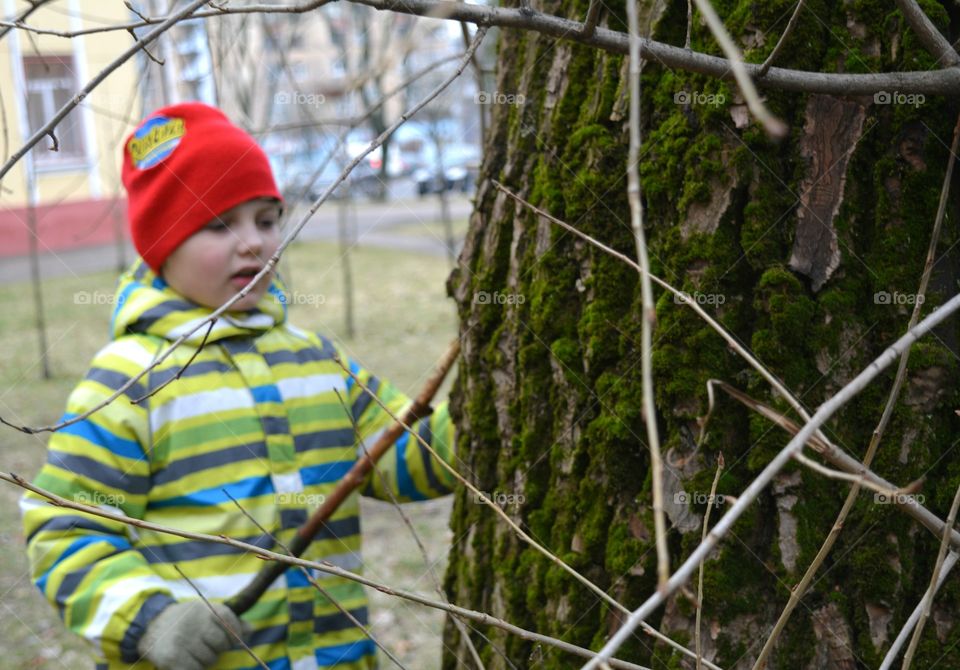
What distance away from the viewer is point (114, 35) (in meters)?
11.7

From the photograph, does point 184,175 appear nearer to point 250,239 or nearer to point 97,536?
point 250,239

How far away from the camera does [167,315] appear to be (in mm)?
2229

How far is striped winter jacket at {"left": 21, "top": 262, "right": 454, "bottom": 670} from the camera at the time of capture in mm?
1993

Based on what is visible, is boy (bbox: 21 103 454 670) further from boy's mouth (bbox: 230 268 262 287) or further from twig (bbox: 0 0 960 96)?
twig (bbox: 0 0 960 96)

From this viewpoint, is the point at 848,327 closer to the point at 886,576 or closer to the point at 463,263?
the point at 886,576

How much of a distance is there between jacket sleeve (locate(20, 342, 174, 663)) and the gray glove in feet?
0.10

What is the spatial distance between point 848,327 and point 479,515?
2.68 feet

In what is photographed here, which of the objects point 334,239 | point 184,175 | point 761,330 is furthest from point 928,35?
point 334,239

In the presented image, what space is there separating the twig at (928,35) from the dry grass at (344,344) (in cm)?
161

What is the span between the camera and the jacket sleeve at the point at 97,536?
6.46 feet

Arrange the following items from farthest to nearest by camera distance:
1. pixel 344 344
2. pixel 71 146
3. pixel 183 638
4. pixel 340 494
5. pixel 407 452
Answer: pixel 71 146 → pixel 344 344 → pixel 407 452 → pixel 340 494 → pixel 183 638

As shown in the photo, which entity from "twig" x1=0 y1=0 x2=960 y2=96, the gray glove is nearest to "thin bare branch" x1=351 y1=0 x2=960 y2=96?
"twig" x1=0 y1=0 x2=960 y2=96

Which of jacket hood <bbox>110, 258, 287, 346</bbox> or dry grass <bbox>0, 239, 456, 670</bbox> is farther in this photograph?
dry grass <bbox>0, 239, 456, 670</bbox>

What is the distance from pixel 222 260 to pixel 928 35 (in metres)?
1.60
